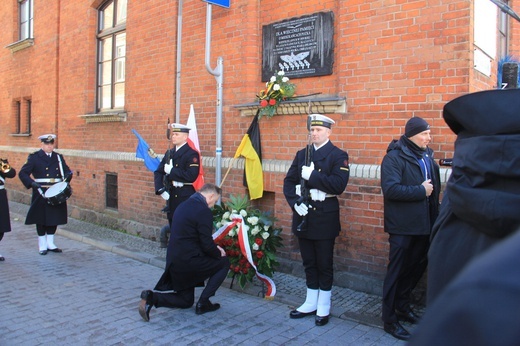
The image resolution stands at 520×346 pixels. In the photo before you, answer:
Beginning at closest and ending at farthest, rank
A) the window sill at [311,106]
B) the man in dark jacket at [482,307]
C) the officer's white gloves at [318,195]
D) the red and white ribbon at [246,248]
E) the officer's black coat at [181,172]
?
the man in dark jacket at [482,307], the officer's white gloves at [318,195], the red and white ribbon at [246,248], the window sill at [311,106], the officer's black coat at [181,172]

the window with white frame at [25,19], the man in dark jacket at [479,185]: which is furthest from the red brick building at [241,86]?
the man in dark jacket at [479,185]

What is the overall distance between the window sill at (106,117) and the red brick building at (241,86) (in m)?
0.04

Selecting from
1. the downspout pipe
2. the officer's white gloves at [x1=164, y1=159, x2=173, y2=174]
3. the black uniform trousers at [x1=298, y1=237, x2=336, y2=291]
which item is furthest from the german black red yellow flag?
the black uniform trousers at [x1=298, y1=237, x2=336, y2=291]

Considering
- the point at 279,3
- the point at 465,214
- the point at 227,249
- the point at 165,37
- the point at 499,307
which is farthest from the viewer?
the point at 165,37

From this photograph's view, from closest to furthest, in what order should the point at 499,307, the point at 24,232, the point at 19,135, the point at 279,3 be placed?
the point at 499,307
the point at 279,3
the point at 24,232
the point at 19,135

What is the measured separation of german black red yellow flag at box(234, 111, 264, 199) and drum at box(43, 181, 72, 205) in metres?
3.42

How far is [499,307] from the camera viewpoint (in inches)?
27.8

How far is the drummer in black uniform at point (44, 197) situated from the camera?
795 cm

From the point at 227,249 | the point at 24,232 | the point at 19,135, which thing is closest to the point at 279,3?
the point at 227,249

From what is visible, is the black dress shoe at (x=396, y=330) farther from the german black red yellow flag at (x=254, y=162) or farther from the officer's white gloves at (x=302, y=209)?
the german black red yellow flag at (x=254, y=162)

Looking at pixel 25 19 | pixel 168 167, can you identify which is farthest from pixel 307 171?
pixel 25 19

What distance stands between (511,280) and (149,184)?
28.0 ft

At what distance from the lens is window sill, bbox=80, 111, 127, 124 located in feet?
31.5

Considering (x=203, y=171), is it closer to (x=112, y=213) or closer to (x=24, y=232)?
(x=112, y=213)
